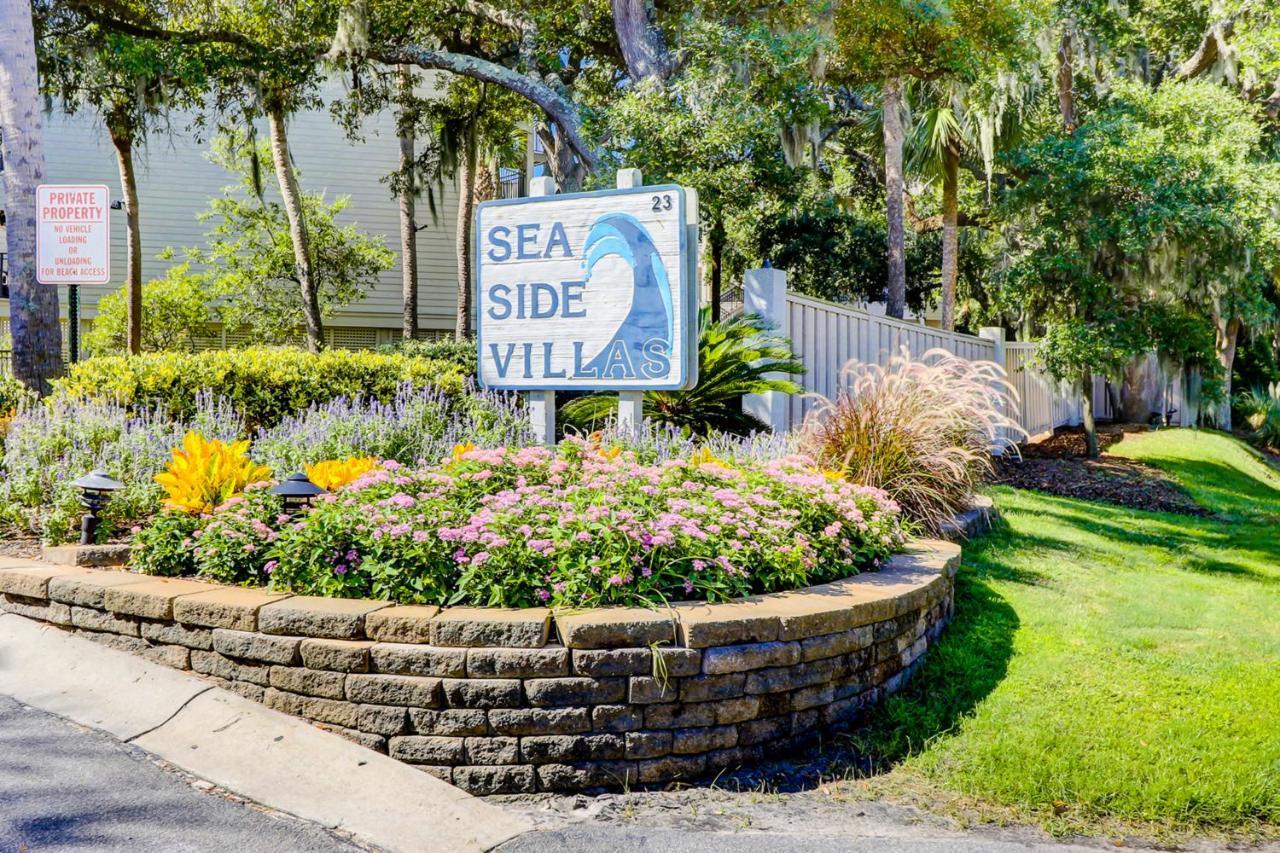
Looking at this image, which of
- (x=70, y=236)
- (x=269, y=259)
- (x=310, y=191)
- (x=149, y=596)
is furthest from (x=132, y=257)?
(x=149, y=596)

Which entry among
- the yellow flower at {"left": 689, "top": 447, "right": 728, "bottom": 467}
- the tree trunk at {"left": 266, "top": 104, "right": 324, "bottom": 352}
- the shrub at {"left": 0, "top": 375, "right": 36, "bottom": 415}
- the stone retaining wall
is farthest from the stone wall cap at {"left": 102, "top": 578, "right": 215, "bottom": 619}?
the tree trunk at {"left": 266, "top": 104, "right": 324, "bottom": 352}

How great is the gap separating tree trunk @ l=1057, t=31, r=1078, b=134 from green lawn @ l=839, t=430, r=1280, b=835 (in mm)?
12685

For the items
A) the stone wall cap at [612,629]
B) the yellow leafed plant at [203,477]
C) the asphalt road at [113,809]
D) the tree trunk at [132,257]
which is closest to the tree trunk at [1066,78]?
the tree trunk at [132,257]

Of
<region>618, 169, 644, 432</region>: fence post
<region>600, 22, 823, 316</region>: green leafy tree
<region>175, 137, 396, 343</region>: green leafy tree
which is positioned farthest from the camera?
<region>175, 137, 396, 343</region>: green leafy tree

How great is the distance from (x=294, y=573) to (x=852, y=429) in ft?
11.5

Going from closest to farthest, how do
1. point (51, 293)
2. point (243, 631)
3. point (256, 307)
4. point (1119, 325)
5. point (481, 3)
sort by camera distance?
point (243, 631) < point (51, 293) < point (1119, 325) < point (481, 3) < point (256, 307)

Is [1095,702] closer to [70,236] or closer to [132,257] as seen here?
[70,236]

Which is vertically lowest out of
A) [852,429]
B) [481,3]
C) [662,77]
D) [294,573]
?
[294,573]

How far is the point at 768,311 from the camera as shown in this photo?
308 inches

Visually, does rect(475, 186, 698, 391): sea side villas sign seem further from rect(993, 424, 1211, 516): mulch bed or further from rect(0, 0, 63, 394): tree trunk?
rect(993, 424, 1211, 516): mulch bed

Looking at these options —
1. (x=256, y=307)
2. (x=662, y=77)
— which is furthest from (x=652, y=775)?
(x=256, y=307)

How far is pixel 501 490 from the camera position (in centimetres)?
475

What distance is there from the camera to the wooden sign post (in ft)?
19.9

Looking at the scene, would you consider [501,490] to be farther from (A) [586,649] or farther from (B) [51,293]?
(B) [51,293]
